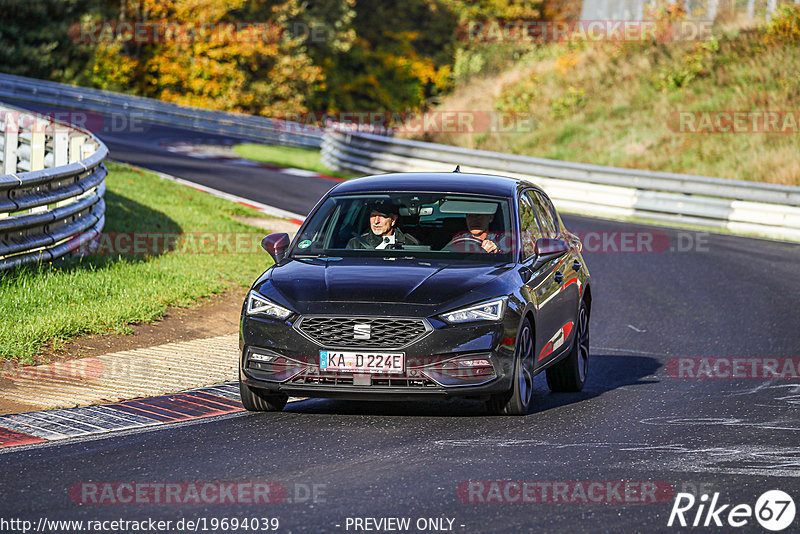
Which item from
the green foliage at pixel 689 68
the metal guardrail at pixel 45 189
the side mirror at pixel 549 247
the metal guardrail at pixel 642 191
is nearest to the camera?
the side mirror at pixel 549 247

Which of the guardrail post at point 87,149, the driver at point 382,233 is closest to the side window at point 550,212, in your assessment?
the driver at point 382,233

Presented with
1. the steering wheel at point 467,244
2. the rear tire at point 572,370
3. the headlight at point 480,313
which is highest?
the steering wheel at point 467,244

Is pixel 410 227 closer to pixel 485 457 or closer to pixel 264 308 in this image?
pixel 264 308

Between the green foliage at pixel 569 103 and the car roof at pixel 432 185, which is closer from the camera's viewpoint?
the car roof at pixel 432 185

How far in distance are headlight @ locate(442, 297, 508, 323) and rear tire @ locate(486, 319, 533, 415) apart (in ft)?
0.84

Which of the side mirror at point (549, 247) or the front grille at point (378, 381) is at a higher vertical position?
the side mirror at point (549, 247)

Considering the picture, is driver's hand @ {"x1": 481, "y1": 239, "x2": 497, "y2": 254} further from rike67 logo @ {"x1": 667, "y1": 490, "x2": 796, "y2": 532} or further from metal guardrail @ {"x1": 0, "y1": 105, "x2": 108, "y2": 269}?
metal guardrail @ {"x1": 0, "y1": 105, "x2": 108, "y2": 269}

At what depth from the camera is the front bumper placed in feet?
26.0

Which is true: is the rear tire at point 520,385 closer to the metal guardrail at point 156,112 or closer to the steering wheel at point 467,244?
the steering wheel at point 467,244

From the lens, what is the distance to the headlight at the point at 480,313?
8023 mm

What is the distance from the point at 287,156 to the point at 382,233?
28251mm

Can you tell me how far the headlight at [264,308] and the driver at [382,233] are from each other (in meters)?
1.11

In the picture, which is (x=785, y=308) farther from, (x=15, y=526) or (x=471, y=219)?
(x=15, y=526)

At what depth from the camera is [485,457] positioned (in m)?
7.14
